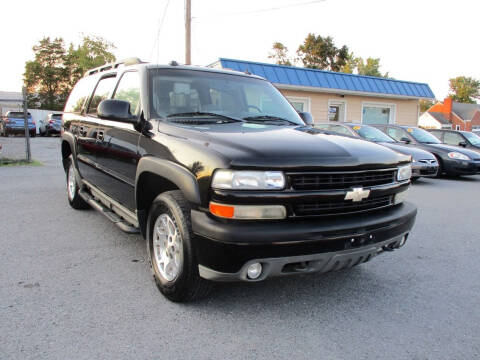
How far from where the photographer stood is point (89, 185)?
482 cm

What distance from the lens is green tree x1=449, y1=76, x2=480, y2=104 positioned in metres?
92.8

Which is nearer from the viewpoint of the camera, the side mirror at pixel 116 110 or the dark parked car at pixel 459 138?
the side mirror at pixel 116 110

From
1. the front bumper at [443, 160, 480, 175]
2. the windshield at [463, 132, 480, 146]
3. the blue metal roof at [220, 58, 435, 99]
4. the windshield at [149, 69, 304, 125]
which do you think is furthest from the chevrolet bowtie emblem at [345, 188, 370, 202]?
the blue metal roof at [220, 58, 435, 99]

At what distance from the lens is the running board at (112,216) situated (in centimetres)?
352

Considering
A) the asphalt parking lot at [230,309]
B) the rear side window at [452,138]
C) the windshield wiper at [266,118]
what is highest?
the windshield wiper at [266,118]

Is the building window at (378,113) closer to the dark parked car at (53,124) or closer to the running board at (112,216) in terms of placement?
the running board at (112,216)

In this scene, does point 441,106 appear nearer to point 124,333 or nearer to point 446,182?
point 446,182

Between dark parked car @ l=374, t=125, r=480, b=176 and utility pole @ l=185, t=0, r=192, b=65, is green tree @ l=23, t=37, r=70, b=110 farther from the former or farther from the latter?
dark parked car @ l=374, t=125, r=480, b=176

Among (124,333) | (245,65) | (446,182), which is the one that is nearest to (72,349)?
(124,333)

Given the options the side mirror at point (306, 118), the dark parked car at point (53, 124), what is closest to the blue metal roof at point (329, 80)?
the side mirror at point (306, 118)

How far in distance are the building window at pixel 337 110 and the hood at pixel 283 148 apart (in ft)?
52.8

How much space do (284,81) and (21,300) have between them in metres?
14.4

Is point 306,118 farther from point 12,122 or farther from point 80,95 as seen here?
point 12,122

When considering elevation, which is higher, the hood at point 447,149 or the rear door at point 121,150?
the rear door at point 121,150
